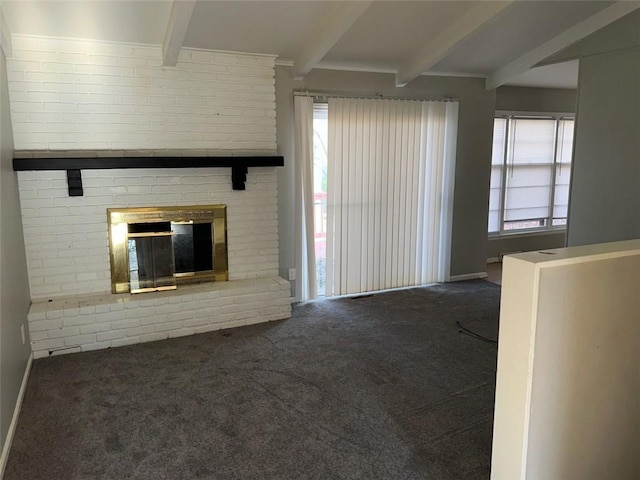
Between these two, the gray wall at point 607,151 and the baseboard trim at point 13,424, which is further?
the gray wall at point 607,151

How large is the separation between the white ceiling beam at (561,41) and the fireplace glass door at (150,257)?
3.70m

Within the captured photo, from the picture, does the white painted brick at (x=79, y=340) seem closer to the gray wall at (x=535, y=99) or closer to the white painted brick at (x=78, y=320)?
the white painted brick at (x=78, y=320)

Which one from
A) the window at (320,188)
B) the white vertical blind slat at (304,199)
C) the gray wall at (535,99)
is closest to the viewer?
the white vertical blind slat at (304,199)

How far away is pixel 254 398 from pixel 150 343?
126 cm

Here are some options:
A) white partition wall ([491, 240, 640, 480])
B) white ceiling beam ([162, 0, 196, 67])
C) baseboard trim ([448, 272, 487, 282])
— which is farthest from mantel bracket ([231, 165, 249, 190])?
white partition wall ([491, 240, 640, 480])

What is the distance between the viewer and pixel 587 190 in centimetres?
436

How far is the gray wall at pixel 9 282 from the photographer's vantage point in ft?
8.03

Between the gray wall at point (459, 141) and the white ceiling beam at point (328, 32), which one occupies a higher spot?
the white ceiling beam at point (328, 32)

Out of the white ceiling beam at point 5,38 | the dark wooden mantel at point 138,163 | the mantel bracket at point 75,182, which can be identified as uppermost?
the white ceiling beam at point 5,38

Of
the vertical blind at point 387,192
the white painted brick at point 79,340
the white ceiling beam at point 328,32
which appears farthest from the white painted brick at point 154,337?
the white ceiling beam at point 328,32

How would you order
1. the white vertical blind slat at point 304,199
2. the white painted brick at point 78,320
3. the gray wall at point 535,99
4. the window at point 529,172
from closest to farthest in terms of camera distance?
the white painted brick at point 78,320 → the white vertical blind slat at point 304,199 → the gray wall at point 535,99 → the window at point 529,172

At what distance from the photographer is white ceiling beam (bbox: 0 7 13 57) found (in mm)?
2982

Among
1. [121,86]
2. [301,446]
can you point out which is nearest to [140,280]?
[121,86]

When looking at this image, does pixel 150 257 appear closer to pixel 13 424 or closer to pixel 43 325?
pixel 43 325
